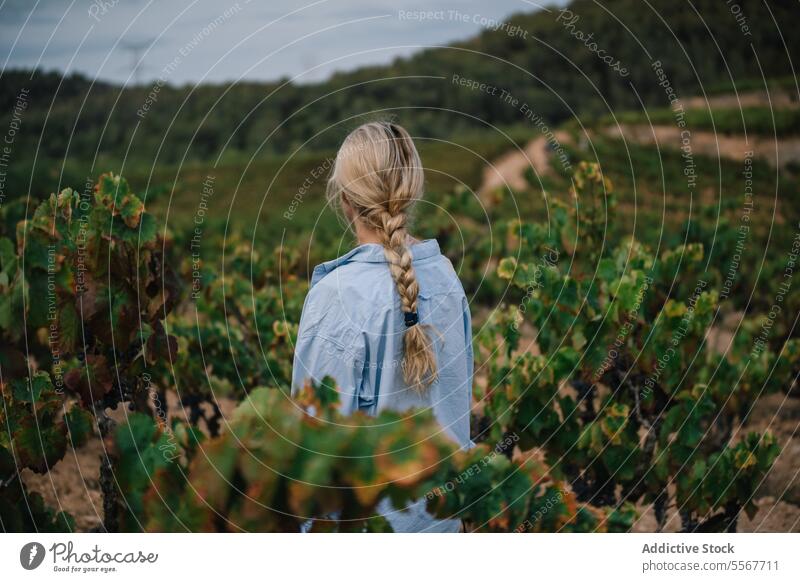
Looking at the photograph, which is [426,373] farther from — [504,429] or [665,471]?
[665,471]

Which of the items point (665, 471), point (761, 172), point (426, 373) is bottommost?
point (665, 471)

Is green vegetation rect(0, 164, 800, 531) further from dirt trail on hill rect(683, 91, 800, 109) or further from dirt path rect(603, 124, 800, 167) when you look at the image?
dirt trail on hill rect(683, 91, 800, 109)

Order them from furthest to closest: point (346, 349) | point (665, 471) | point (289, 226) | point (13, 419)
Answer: point (289, 226)
point (665, 471)
point (13, 419)
point (346, 349)

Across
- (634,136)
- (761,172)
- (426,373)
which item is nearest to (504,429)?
(426,373)

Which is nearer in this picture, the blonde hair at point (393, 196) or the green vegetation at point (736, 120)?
the blonde hair at point (393, 196)

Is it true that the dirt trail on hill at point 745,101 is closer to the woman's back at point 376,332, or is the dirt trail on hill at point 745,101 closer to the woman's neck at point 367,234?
the woman's back at point 376,332

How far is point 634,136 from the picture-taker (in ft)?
103

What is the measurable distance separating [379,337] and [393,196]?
43 cm
